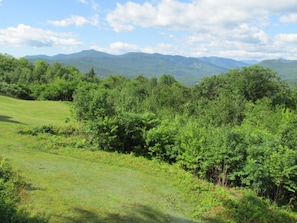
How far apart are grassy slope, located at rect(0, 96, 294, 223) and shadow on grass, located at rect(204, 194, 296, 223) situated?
0.14ft

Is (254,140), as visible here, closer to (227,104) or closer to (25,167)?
(25,167)

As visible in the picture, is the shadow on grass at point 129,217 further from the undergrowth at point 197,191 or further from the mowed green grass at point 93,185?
the undergrowth at point 197,191

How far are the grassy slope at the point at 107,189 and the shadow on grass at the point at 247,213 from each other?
0.14 ft

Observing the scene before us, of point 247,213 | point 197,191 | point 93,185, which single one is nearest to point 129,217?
point 93,185

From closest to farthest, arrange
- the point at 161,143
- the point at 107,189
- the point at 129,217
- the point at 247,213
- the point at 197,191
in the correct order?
the point at 129,217 → the point at 247,213 → the point at 107,189 → the point at 197,191 → the point at 161,143

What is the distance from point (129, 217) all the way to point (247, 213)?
4642 mm

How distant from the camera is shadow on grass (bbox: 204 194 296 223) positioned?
9.80m

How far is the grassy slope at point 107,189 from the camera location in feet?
28.2

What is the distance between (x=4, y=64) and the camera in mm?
82625

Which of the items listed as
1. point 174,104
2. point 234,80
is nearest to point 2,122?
point 174,104

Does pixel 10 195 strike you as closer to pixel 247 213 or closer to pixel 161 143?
pixel 247 213

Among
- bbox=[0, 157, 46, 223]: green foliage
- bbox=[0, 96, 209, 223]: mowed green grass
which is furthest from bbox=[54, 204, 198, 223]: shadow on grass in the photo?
bbox=[0, 157, 46, 223]: green foliage

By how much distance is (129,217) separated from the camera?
856 cm

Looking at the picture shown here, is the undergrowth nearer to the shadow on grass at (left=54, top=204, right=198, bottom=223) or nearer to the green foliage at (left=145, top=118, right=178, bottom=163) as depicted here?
the green foliage at (left=145, top=118, right=178, bottom=163)
